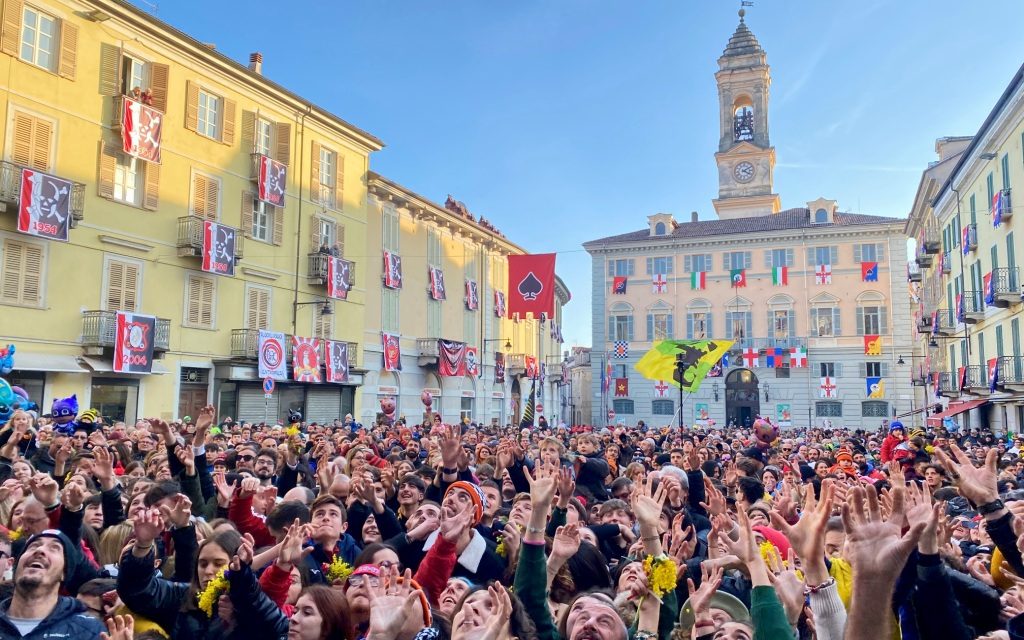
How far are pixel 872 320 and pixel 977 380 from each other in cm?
1920

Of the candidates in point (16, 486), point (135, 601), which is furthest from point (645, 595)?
point (16, 486)

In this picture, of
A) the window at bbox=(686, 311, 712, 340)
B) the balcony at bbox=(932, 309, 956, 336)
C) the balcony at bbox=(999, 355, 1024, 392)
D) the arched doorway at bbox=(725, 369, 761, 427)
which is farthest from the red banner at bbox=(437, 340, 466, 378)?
the balcony at bbox=(932, 309, 956, 336)

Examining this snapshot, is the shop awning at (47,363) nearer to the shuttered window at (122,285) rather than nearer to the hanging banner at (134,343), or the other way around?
the hanging banner at (134,343)

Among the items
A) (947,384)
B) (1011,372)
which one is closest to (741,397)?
(947,384)

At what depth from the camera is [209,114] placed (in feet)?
86.3

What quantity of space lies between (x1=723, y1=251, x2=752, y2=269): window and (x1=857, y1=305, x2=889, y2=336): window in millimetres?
7453

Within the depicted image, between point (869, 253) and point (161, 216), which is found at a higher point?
point (869, 253)

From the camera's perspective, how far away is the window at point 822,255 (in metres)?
49.2

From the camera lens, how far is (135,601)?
4109mm

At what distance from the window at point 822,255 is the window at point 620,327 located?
12.2m

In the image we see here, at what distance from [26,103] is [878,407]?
45.7 m

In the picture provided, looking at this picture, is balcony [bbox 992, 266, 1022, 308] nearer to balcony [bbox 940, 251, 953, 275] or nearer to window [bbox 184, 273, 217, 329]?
balcony [bbox 940, 251, 953, 275]

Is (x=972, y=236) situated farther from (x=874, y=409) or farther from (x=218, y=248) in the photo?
(x=218, y=248)

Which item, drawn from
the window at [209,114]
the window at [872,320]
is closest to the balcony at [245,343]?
the window at [209,114]
